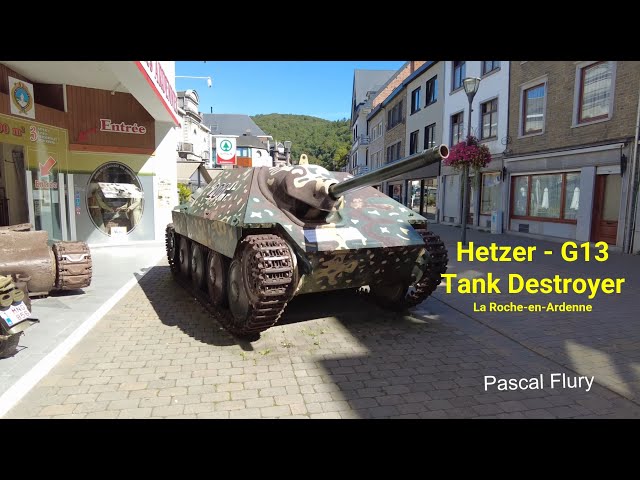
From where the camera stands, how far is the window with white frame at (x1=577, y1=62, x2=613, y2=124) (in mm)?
12523

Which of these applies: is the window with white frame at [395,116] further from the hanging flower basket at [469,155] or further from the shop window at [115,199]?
the shop window at [115,199]

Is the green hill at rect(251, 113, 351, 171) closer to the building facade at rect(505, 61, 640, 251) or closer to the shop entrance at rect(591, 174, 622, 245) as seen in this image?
the building facade at rect(505, 61, 640, 251)

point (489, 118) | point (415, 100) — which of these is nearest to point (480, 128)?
point (489, 118)

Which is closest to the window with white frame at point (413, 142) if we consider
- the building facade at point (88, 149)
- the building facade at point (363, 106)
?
the building facade at point (363, 106)

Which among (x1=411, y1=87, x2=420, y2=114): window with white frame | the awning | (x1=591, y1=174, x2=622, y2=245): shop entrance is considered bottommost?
(x1=591, y1=174, x2=622, y2=245): shop entrance

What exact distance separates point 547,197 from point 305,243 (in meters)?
13.2

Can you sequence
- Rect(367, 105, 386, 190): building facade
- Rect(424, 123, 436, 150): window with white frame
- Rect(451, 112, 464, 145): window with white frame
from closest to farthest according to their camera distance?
Rect(451, 112, 464, 145): window with white frame, Rect(424, 123, 436, 150): window with white frame, Rect(367, 105, 386, 190): building facade

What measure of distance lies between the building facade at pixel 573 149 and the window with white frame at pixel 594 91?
0.09 ft

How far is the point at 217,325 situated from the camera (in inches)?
230

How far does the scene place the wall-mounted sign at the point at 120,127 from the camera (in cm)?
1198

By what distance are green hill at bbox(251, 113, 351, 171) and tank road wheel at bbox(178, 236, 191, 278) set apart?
69081mm

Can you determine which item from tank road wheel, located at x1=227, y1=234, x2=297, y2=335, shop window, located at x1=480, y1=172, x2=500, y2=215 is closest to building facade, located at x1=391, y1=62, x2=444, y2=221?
shop window, located at x1=480, y1=172, x2=500, y2=215

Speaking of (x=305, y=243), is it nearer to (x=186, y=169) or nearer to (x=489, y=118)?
(x=186, y=169)
